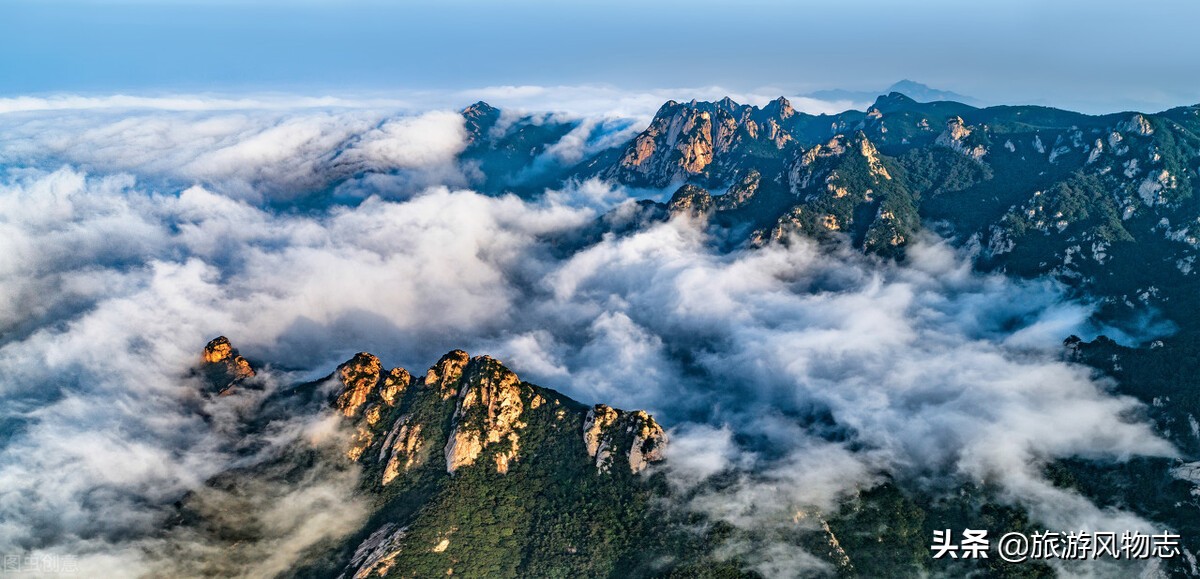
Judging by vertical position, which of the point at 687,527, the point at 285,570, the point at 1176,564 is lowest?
the point at 285,570

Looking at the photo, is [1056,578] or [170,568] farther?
[170,568]

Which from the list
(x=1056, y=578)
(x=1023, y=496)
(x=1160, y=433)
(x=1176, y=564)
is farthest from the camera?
(x=1160, y=433)

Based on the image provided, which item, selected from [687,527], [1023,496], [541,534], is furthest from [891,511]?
[541,534]

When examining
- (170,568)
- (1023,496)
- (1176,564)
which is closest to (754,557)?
(1023,496)

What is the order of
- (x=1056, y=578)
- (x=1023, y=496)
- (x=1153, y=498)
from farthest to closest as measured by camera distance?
1. (x=1023, y=496)
2. (x=1153, y=498)
3. (x=1056, y=578)

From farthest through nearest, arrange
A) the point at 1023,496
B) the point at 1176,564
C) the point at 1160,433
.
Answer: the point at 1160,433, the point at 1023,496, the point at 1176,564

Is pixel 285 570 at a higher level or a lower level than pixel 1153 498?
lower

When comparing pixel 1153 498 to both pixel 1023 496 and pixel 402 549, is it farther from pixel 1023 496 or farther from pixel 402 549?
pixel 402 549

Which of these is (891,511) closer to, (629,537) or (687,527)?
(687,527)

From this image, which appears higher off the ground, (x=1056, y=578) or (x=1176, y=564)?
(x=1176, y=564)
